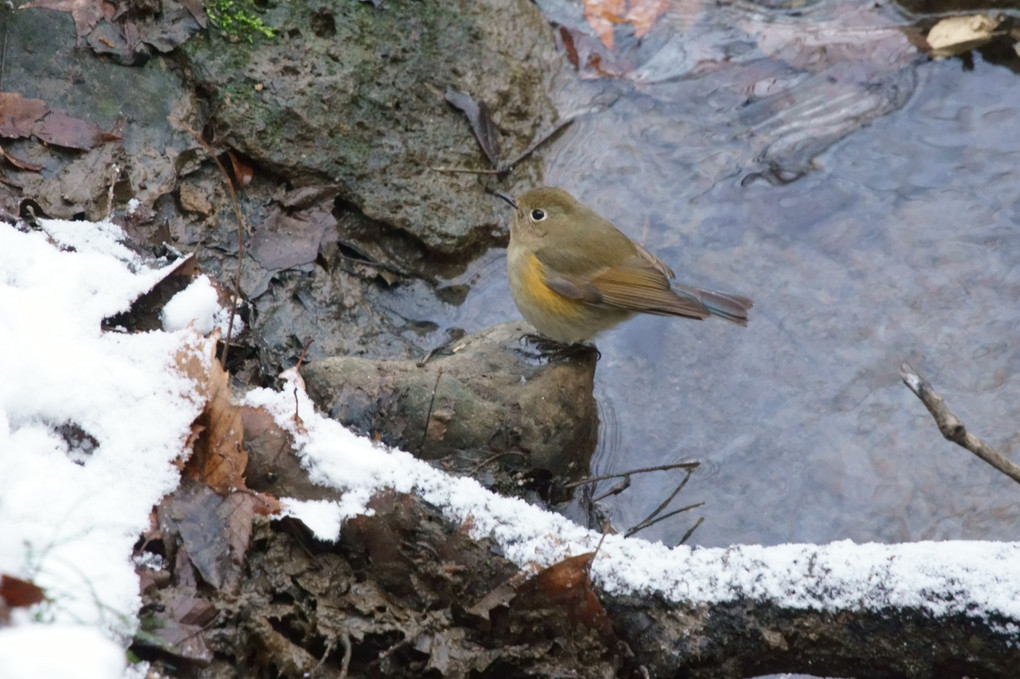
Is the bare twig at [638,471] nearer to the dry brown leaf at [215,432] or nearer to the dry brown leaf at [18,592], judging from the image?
the dry brown leaf at [215,432]

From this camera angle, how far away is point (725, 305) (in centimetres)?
525

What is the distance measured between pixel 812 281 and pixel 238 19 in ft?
11.6

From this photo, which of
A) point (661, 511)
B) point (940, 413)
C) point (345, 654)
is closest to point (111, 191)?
point (345, 654)

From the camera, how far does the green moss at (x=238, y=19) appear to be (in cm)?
527

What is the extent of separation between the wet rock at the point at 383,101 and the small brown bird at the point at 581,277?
1.87 feet

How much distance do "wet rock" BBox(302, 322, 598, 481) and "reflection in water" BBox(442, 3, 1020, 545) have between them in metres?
0.53

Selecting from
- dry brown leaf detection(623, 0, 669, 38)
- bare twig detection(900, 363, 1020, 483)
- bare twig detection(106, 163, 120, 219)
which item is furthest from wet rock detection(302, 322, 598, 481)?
dry brown leaf detection(623, 0, 669, 38)

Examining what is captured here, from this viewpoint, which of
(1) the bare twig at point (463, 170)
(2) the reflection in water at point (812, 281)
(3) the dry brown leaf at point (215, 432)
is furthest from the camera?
(1) the bare twig at point (463, 170)

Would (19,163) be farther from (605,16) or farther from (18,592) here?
(605,16)

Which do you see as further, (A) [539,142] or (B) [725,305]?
(A) [539,142]

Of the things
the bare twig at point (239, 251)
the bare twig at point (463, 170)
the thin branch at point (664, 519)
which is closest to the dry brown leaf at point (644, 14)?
the bare twig at point (463, 170)

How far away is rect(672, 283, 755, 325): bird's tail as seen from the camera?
523 cm

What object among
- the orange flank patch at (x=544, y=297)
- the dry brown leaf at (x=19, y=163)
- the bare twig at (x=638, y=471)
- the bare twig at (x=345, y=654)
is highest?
the dry brown leaf at (x=19, y=163)

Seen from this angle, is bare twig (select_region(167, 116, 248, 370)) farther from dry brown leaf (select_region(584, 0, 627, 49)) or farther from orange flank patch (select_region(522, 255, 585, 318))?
dry brown leaf (select_region(584, 0, 627, 49))
